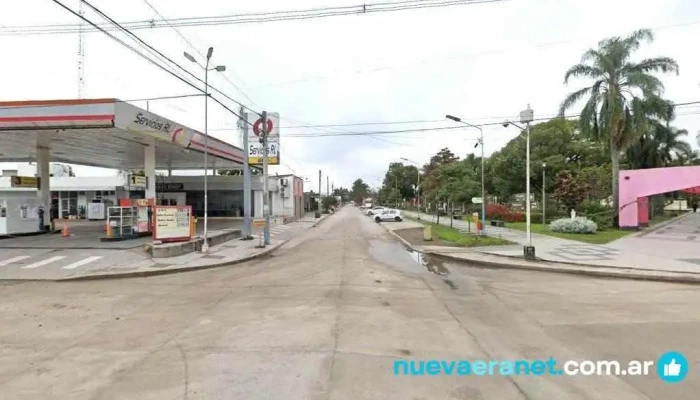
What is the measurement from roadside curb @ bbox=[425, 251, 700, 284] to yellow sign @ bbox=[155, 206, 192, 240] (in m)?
11.8

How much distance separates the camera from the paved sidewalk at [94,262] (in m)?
13.8

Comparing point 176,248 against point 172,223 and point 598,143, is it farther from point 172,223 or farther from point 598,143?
point 598,143

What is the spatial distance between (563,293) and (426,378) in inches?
278

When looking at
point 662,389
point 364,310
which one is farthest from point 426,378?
point 364,310

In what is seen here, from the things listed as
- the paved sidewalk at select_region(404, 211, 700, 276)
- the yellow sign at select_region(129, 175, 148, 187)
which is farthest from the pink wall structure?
the yellow sign at select_region(129, 175, 148, 187)

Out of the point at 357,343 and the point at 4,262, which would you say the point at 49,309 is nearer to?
the point at 357,343

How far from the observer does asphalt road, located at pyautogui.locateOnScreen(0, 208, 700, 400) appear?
15.8 feet

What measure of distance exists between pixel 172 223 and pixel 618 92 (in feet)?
99.5

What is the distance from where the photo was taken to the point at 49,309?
917 centimetres

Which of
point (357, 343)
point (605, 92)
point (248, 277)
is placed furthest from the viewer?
point (605, 92)

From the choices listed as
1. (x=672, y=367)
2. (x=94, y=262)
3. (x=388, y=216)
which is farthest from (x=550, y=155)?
(x=672, y=367)

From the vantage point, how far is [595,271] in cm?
1367

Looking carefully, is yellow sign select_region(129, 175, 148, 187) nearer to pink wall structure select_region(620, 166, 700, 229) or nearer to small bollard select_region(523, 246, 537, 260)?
small bollard select_region(523, 246, 537, 260)

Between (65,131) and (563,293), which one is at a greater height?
(65,131)
